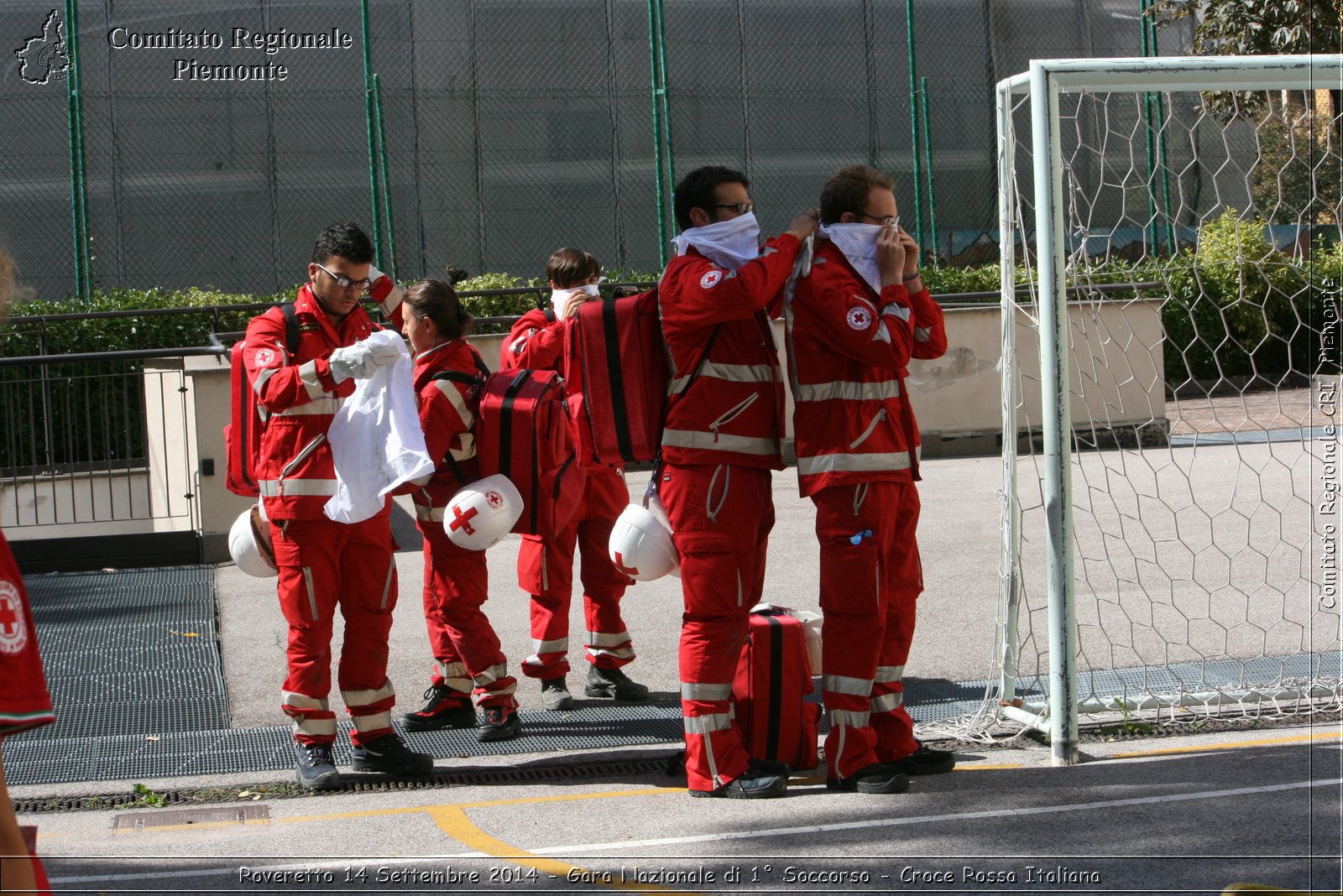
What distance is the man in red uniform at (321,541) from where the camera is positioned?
5.05 metres

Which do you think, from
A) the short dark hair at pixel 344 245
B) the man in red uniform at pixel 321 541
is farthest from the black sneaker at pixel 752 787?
the short dark hair at pixel 344 245

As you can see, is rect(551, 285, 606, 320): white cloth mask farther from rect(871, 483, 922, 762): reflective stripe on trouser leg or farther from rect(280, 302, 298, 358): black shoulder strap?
rect(871, 483, 922, 762): reflective stripe on trouser leg

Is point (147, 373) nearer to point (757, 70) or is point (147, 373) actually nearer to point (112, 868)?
point (112, 868)

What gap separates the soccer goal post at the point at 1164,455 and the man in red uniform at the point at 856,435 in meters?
0.57

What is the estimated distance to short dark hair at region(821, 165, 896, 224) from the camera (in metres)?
4.84

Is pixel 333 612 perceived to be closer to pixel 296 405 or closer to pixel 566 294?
pixel 296 405

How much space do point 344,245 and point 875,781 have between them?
8.80 feet

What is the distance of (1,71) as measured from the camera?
16.9m

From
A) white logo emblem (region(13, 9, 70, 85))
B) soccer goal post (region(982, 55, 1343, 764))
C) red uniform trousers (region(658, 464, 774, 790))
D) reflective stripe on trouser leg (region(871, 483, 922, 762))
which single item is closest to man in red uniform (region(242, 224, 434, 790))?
red uniform trousers (region(658, 464, 774, 790))

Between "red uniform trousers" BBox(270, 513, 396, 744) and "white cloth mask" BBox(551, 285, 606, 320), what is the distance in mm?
1483

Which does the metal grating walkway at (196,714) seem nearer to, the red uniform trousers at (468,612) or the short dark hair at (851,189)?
the red uniform trousers at (468,612)

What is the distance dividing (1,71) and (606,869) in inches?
633

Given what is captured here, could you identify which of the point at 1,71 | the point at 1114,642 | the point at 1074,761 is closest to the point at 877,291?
the point at 1074,761

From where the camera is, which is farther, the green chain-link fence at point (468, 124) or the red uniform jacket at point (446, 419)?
the green chain-link fence at point (468, 124)
